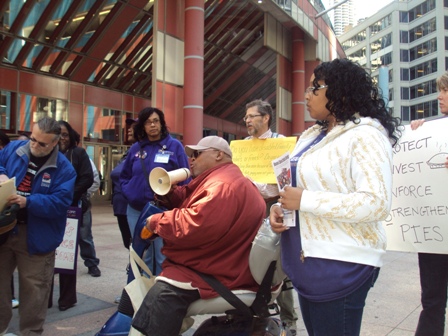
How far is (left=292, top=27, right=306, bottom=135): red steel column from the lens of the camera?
25734 mm

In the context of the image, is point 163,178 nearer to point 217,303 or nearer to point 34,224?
point 217,303

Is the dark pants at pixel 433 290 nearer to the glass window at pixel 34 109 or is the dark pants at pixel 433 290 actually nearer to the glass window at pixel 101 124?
the glass window at pixel 34 109

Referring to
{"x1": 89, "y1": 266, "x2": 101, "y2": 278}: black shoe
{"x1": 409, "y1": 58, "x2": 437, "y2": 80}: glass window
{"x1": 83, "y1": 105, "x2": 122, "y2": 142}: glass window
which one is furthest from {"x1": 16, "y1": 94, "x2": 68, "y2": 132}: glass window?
{"x1": 409, "y1": 58, "x2": 437, "y2": 80}: glass window

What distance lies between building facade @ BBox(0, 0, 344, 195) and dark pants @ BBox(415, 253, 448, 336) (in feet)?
33.2

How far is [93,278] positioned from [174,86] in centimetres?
993

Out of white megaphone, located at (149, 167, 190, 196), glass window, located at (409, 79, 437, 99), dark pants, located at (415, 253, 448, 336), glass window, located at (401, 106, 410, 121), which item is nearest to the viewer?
white megaphone, located at (149, 167, 190, 196)

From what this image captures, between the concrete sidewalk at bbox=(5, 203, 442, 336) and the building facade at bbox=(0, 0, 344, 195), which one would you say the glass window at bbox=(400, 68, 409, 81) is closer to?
the building facade at bbox=(0, 0, 344, 195)

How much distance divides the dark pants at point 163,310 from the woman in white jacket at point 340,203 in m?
0.66

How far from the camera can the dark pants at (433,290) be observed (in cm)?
312

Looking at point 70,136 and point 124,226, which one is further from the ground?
point 70,136

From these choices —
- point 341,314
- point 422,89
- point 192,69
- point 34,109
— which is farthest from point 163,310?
point 422,89

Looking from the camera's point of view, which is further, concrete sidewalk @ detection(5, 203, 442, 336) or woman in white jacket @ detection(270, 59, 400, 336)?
concrete sidewalk @ detection(5, 203, 442, 336)

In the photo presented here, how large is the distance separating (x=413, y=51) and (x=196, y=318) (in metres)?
92.3

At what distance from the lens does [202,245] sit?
8.09 feet
